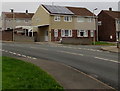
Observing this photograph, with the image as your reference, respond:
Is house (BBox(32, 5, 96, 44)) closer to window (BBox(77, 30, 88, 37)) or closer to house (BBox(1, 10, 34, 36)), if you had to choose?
window (BBox(77, 30, 88, 37))

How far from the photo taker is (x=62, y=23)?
178 ft

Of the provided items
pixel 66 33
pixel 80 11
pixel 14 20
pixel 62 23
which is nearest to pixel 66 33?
pixel 66 33

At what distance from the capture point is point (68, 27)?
5531 centimetres

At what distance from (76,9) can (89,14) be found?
308cm

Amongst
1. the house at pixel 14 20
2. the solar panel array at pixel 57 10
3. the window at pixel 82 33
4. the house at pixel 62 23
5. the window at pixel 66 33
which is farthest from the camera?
the house at pixel 14 20

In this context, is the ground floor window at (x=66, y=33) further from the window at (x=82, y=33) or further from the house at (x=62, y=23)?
the window at (x=82, y=33)

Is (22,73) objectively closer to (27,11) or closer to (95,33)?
(95,33)

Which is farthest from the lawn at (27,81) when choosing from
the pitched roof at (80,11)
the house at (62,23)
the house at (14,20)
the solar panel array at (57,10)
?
the house at (14,20)

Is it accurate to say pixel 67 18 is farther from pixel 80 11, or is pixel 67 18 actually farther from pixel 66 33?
pixel 80 11

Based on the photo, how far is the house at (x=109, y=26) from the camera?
61.6 meters

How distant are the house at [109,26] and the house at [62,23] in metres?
5.20

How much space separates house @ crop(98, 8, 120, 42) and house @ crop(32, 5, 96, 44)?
5.20 metres

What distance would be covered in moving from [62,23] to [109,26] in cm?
1311

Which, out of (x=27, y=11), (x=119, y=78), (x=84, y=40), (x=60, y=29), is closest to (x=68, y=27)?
(x=60, y=29)
